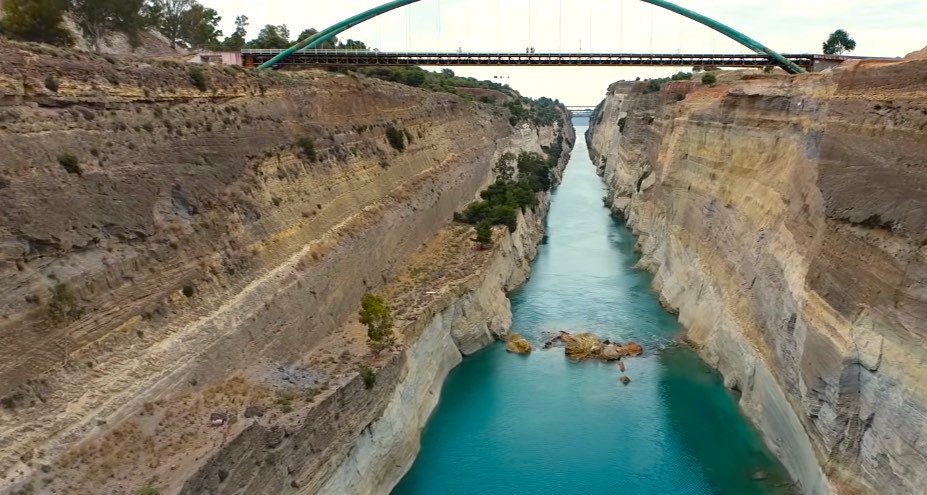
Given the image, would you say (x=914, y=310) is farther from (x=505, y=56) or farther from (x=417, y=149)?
(x=505, y=56)

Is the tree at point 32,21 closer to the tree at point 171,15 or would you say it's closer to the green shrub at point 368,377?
the green shrub at point 368,377

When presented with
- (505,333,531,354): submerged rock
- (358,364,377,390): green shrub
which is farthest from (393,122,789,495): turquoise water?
(358,364,377,390): green shrub

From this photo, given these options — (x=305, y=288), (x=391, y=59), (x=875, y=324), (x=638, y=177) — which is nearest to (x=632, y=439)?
(x=875, y=324)

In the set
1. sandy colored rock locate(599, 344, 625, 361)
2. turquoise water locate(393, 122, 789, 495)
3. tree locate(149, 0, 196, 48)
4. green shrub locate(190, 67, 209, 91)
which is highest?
tree locate(149, 0, 196, 48)

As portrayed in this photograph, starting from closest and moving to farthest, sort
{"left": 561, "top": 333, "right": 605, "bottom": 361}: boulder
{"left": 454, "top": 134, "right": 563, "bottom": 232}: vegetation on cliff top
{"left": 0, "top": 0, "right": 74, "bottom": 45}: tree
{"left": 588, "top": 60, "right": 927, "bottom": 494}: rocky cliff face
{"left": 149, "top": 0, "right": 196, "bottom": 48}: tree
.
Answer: {"left": 588, "top": 60, "right": 927, "bottom": 494}: rocky cliff face, {"left": 0, "top": 0, "right": 74, "bottom": 45}: tree, {"left": 561, "top": 333, "right": 605, "bottom": 361}: boulder, {"left": 454, "top": 134, "right": 563, "bottom": 232}: vegetation on cliff top, {"left": 149, "top": 0, "right": 196, "bottom": 48}: tree

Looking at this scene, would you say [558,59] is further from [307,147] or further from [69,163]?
[69,163]

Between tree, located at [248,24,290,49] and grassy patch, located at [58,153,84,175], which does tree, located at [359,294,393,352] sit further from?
tree, located at [248,24,290,49]
